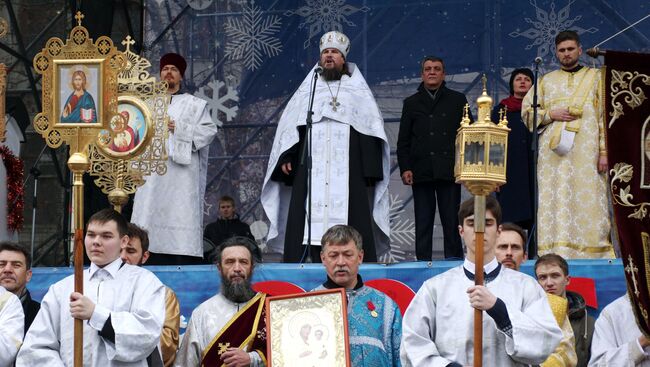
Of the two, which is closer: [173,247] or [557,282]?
[557,282]

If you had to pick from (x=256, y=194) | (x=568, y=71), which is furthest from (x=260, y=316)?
(x=256, y=194)

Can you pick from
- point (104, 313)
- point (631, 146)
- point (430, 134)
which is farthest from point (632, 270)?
point (430, 134)

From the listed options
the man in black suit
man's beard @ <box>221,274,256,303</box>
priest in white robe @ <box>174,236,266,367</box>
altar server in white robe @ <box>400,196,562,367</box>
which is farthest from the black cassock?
altar server in white robe @ <box>400,196,562,367</box>

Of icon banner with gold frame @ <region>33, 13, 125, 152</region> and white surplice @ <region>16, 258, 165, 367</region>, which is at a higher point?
icon banner with gold frame @ <region>33, 13, 125, 152</region>

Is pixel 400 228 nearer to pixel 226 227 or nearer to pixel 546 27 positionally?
pixel 226 227

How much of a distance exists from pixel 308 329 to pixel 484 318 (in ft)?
3.46

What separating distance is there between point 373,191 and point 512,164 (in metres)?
1.21

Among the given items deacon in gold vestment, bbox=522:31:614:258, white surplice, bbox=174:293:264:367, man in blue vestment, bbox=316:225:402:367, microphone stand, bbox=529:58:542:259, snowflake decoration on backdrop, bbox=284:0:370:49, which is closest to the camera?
man in blue vestment, bbox=316:225:402:367

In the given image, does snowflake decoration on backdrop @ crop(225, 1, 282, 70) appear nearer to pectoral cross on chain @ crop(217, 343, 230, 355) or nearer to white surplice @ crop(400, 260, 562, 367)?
pectoral cross on chain @ crop(217, 343, 230, 355)

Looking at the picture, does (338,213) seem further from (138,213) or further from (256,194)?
(256,194)

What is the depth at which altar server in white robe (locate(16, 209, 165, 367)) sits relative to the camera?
8211 millimetres

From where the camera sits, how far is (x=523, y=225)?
13008 mm

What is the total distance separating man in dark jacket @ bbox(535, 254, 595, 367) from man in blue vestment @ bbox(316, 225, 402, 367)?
110cm

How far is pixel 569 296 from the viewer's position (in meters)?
9.57
